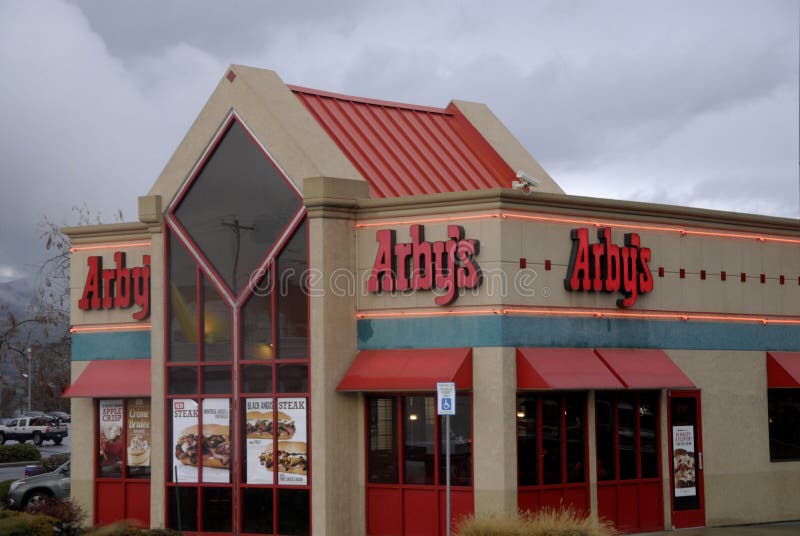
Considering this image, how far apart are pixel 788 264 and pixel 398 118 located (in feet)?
32.8

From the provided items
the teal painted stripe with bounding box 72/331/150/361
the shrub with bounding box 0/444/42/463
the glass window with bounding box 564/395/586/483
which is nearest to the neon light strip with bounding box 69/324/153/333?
the teal painted stripe with bounding box 72/331/150/361

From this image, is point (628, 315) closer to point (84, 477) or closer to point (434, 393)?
point (434, 393)

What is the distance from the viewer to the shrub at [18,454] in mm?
53562

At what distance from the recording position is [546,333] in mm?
25156

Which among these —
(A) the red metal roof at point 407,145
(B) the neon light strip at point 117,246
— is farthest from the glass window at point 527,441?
(B) the neon light strip at point 117,246

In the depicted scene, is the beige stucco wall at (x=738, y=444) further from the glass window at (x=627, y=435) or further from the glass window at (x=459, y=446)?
the glass window at (x=459, y=446)

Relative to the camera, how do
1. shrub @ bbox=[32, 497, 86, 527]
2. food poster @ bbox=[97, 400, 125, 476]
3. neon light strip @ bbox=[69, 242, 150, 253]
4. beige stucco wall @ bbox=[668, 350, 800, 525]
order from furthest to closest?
1. neon light strip @ bbox=[69, 242, 150, 253]
2. food poster @ bbox=[97, 400, 125, 476]
3. beige stucco wall @ bbox=[668, 350, 800, 525]
4. shrub @ bbox=[32, 497, 86, 527]

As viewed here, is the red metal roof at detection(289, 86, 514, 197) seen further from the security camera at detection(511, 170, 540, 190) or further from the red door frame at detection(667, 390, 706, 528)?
the red door frame at detection(667, 390, 706, 528)

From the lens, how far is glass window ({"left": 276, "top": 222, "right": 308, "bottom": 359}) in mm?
25766

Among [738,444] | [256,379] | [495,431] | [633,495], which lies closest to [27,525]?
[256,379]

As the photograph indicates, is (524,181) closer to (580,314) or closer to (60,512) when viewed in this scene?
(580,314)

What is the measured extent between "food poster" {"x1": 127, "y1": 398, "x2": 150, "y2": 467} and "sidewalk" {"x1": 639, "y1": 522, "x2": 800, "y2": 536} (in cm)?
1136

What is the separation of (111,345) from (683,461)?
13509mm

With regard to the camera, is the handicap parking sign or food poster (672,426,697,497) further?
food poster (672,426,697,497)
